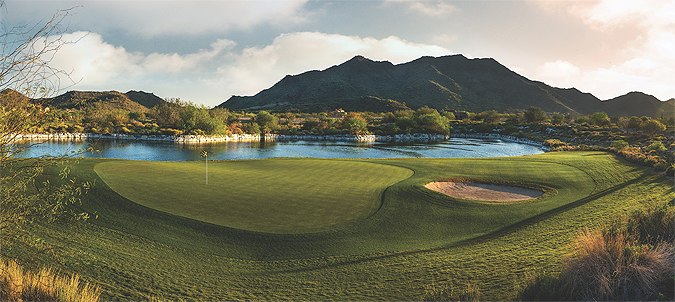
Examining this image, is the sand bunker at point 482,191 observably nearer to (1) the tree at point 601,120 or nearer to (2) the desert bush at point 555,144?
(2) the desert bush at point 555,144

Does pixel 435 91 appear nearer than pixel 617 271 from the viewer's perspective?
No

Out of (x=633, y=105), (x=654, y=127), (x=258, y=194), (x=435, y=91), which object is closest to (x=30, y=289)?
(x=258, y=194)

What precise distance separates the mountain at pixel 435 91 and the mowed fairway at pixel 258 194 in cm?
11990

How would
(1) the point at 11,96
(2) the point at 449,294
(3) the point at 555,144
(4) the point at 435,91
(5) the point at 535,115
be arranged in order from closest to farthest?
1. (1) the point at 11,96
2. (2) the point at 449,294
3. (3) the point at 555,144
4. (5) the point at 535,115
5. (4) the point at 435,91

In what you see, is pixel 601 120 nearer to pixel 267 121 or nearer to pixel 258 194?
pixel 267 121

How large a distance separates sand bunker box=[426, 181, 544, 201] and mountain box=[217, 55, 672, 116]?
388 ft

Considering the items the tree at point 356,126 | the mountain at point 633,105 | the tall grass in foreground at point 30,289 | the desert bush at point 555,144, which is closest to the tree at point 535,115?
the desert bush at point 555,144

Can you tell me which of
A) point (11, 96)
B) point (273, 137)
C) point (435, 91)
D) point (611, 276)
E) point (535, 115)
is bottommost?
point (611, 276)

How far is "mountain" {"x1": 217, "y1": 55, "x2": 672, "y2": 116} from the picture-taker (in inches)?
5566

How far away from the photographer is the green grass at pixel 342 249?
5629 mm

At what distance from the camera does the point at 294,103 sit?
165375 millimetres

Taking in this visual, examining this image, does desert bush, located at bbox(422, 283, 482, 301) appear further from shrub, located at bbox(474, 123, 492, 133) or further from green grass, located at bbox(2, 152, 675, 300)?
shrub, located at bbox(474, 123, 492, 133)

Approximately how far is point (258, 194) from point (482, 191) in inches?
412

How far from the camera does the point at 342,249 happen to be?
773 centimetres
